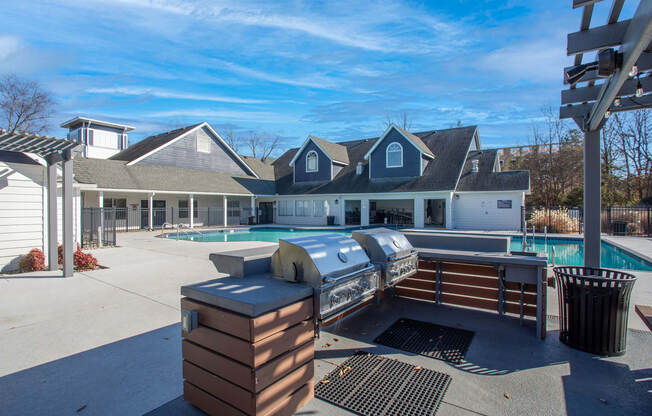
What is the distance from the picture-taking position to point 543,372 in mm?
2945

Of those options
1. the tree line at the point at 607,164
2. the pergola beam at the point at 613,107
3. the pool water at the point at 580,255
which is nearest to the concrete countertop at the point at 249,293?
the pergola beam at the point at 613,107

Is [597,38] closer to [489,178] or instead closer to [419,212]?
[419,212]

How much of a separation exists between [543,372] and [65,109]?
37362 millimetres

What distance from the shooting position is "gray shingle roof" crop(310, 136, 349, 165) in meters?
23.1

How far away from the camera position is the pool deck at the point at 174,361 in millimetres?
2477

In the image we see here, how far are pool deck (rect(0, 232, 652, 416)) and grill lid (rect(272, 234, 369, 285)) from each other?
1.05m

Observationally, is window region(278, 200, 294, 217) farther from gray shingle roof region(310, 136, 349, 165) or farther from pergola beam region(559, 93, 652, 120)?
pergola beam region(559, 93, 652, 120)

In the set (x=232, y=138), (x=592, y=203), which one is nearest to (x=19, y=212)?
(x=592, y=203)

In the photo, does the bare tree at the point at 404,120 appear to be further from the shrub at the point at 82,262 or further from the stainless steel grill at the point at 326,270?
the stainless steel grill at the point at 326,270

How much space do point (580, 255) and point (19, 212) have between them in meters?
16.9

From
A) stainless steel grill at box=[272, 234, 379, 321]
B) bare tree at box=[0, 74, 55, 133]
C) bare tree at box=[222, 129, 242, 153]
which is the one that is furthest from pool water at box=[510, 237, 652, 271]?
bare tree at box=[222, 129, 242, 153]

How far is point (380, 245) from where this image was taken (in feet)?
11.7

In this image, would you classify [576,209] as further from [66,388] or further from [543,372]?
[66,388]

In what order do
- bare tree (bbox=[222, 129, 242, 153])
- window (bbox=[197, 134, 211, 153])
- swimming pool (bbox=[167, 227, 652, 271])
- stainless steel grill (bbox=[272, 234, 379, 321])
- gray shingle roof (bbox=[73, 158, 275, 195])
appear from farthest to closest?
bare tree (bbox=[222, 129, 242, 153])
window (bbox=[197, 134, 211, 153])
gray shingle roof (bbox=[73, 158, 275, 195])
swimming pool (bbox=[167, 227, 652, 271])
stainless steel grill (bbox=[272, 234, 379, 321])
